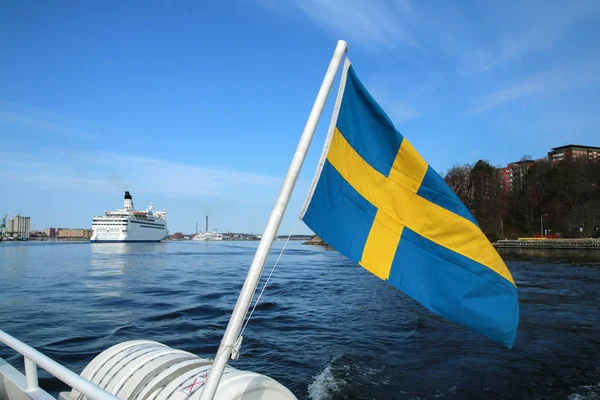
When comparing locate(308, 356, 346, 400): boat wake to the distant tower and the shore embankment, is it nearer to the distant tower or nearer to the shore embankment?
the shore embankment

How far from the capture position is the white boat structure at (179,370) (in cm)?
220

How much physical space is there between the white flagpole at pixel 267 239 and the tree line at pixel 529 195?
89701 mm

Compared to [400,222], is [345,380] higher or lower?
lower

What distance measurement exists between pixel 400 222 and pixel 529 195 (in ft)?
342

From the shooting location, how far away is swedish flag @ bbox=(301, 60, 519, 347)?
3.05 meters

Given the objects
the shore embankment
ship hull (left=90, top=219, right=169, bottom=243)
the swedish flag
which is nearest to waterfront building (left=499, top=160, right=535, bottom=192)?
the shore embankment

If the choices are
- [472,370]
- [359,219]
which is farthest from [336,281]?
[359,219]

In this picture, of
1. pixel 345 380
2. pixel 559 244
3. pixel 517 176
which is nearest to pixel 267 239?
pixel 345 380

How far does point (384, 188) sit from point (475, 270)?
941mm

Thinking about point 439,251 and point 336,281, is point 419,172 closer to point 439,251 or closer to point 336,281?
point 439,251

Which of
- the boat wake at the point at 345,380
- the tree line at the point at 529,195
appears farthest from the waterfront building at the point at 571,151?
the boat wake at the point at 345,380

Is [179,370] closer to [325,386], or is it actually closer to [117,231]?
[325,386]

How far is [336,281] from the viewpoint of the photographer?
26.3 m

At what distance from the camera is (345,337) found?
1149 cm
